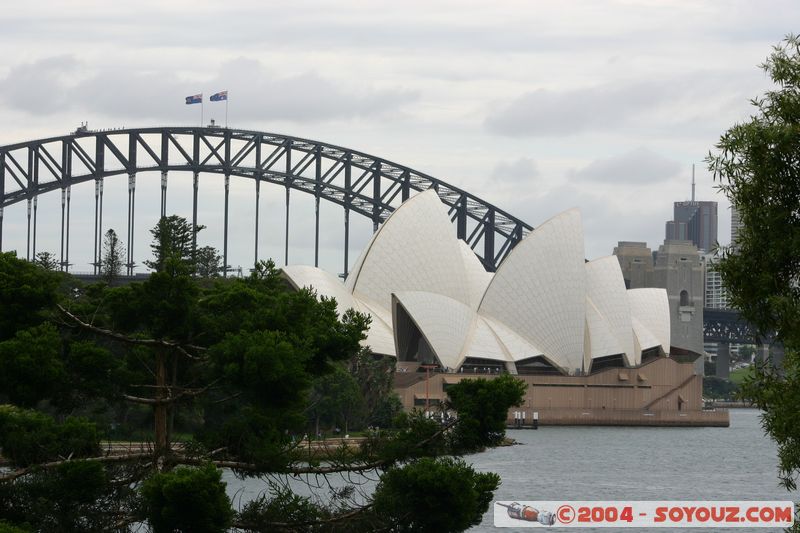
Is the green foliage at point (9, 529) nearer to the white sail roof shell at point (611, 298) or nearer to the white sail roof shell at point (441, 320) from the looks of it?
the white sail roof shell at point (441, 320)

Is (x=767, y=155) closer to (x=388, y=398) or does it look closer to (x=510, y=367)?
(x=388, y=398)

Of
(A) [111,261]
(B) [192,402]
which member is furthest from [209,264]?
(B) [192,402]

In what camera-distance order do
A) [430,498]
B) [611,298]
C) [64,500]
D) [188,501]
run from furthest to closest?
[611,298] < [64,500] < [430,498] < [188,501]

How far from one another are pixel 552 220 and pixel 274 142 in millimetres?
21256

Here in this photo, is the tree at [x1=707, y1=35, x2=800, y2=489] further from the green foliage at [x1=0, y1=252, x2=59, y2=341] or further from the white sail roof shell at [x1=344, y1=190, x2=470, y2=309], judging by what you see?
the white sail roof shell at [x1=344, y1=190, x2=470, y2=309]

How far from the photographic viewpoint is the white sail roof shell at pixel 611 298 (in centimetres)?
→ 8800

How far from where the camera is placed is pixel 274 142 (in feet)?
319

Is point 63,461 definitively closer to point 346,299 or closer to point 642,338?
point 346,299

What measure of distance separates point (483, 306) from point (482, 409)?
61351mm

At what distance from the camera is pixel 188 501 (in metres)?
19.9

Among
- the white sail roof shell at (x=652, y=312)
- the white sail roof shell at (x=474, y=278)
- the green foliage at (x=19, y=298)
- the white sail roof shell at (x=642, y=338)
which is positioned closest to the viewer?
the green foliage at (x=19, y=298)

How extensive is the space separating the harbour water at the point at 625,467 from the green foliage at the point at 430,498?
38.7ft

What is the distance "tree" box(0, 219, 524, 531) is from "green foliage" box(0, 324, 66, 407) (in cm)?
2

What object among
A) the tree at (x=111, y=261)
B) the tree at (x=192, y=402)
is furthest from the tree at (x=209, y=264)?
the tree at (x=192, y=402)
